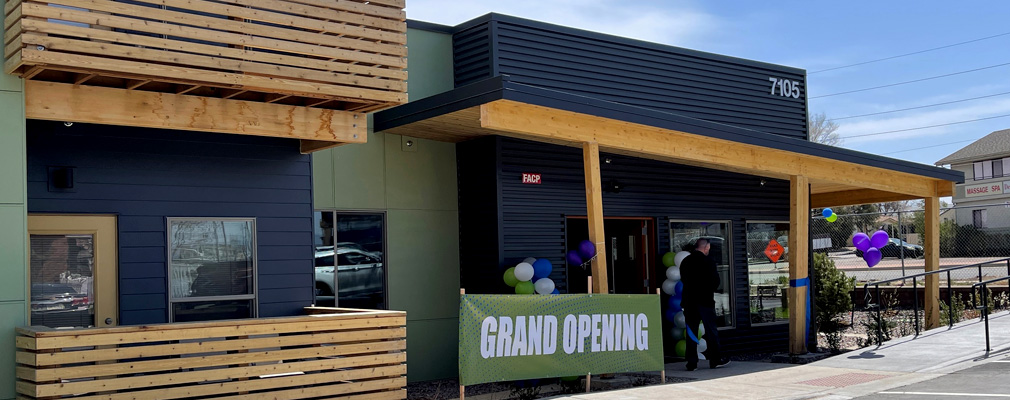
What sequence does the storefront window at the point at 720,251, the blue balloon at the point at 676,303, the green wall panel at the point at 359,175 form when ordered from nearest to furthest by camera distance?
the green wall panel at the point at 359,175, the blue balloon at the point at 676,303, the storefront window at the point at 720,251

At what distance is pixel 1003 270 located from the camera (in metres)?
28.4

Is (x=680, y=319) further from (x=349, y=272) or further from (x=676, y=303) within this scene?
(x=349, y=272)

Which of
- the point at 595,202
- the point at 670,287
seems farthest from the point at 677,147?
the point at 670,287

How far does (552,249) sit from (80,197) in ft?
20.5

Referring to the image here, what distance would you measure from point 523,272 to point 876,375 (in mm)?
4519

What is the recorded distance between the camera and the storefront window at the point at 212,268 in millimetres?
9445

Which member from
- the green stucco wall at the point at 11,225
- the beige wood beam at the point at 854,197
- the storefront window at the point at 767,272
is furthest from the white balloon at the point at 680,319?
the green stucco wall at the point at 11,225

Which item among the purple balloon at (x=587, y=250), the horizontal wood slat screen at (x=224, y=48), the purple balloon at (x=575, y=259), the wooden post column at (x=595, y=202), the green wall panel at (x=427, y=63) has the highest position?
the green wall panel at (x=427, y=63)

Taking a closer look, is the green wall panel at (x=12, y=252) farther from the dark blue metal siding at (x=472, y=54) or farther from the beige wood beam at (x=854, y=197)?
the beige wood beam at (x=854, y=197)

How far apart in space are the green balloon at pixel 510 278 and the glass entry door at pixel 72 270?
15.7 feet

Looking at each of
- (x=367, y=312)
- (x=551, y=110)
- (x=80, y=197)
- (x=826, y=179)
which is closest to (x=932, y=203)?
(x=826, y=179)

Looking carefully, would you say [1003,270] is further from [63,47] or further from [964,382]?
[63,47]

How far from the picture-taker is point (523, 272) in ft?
37.3

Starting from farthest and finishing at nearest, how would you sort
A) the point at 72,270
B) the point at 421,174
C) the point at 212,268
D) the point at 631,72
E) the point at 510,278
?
the point at 631,72 → the point at 421,174 → the point at 510,278 → the point at 212,268 → the point at 72,270
